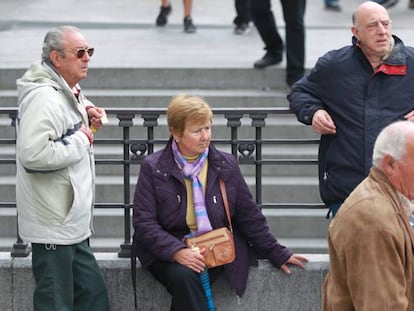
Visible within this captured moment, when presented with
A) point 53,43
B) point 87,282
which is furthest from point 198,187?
point 53,43

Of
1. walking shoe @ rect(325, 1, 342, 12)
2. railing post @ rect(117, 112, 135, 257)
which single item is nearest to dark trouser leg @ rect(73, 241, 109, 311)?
railing post @ rect(117, 112, 135, 257)

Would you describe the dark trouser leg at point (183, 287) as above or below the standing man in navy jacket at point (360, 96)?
below

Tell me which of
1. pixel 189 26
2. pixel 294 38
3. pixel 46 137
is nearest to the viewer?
pixel 46 137

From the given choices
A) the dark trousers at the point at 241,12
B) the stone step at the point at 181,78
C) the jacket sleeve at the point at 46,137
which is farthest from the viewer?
the dark trousers at the point at 241,12

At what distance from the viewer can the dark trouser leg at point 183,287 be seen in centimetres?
618

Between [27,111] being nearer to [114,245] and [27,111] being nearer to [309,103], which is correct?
[309,103]

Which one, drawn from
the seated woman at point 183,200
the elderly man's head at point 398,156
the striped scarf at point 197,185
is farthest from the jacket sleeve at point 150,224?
the elderly man's head at point 398,156

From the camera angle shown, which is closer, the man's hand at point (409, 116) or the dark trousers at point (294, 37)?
the man's hand at point (409, 116)

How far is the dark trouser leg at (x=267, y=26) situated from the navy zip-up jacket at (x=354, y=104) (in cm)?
412

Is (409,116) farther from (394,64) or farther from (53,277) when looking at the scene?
(53,277)

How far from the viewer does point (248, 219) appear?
6.42 metres

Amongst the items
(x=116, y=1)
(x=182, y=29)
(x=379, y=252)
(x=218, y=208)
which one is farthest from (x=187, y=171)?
(x=116, y=1)

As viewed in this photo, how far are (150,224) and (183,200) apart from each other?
23 centimetres

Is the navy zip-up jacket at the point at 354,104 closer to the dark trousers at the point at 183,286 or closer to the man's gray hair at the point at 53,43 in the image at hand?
the dark trousers at the point at 183,286
